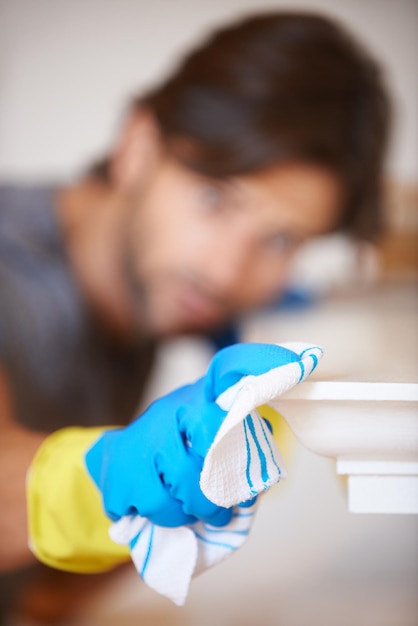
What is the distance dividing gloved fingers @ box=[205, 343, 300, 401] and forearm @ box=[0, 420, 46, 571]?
0.22 m

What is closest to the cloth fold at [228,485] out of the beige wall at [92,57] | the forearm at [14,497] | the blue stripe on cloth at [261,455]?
the blue stripe on cloth at [261,455]

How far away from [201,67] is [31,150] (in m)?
0.41

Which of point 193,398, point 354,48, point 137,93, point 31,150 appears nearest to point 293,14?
point 354,48

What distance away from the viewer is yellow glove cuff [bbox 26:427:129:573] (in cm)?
42

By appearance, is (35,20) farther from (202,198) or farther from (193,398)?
(193,398)

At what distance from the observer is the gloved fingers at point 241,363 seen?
32 centimetres

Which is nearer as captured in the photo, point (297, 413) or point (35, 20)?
point (297, 413)

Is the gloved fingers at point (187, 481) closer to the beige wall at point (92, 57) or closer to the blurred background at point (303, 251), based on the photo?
the blurred background at point (303, 251)

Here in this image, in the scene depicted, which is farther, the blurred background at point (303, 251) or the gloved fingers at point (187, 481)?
→ the blurred background at point (303, 251)

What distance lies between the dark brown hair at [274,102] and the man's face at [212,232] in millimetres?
36

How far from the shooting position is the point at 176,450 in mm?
351

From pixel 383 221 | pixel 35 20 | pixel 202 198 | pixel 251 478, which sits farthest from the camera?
pixel 383 221

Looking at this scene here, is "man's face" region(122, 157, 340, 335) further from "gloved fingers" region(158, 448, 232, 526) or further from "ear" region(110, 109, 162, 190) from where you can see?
"gloved fingers" region(158, 448, 232, 526)

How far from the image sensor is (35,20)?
1.13m
